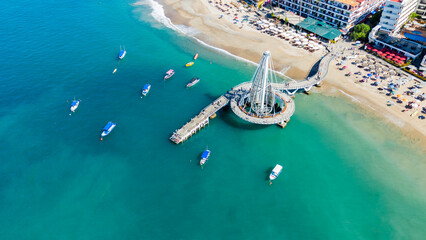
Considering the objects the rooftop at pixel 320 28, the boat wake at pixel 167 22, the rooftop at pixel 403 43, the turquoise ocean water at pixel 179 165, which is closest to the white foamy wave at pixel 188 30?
the boat wake at pixel 167 22

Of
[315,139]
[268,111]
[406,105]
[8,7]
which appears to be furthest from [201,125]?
[8,7]

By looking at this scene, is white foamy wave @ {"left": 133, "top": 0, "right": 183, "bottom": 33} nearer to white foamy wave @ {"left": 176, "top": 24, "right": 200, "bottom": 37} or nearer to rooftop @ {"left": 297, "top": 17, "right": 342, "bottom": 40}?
white foamy wave @ {"left": 176, "top": 24, "right": 200, "bottom": 37}

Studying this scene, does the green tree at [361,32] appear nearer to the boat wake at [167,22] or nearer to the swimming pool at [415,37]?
the swimming pool at [415,37]

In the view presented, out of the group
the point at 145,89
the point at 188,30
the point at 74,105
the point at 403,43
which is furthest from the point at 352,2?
the point at 74,105

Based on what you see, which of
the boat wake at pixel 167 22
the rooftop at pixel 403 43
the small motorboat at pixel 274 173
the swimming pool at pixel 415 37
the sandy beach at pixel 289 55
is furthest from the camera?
the boat wake at pixel 167 22

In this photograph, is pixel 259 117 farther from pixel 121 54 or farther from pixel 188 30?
pixel 188 30

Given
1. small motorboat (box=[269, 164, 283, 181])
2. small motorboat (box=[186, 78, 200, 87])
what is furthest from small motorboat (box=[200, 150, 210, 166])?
small motorboat (box=[186, 78, 200, 87])

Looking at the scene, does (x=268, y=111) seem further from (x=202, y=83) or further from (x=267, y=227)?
(x=267, y=227)
